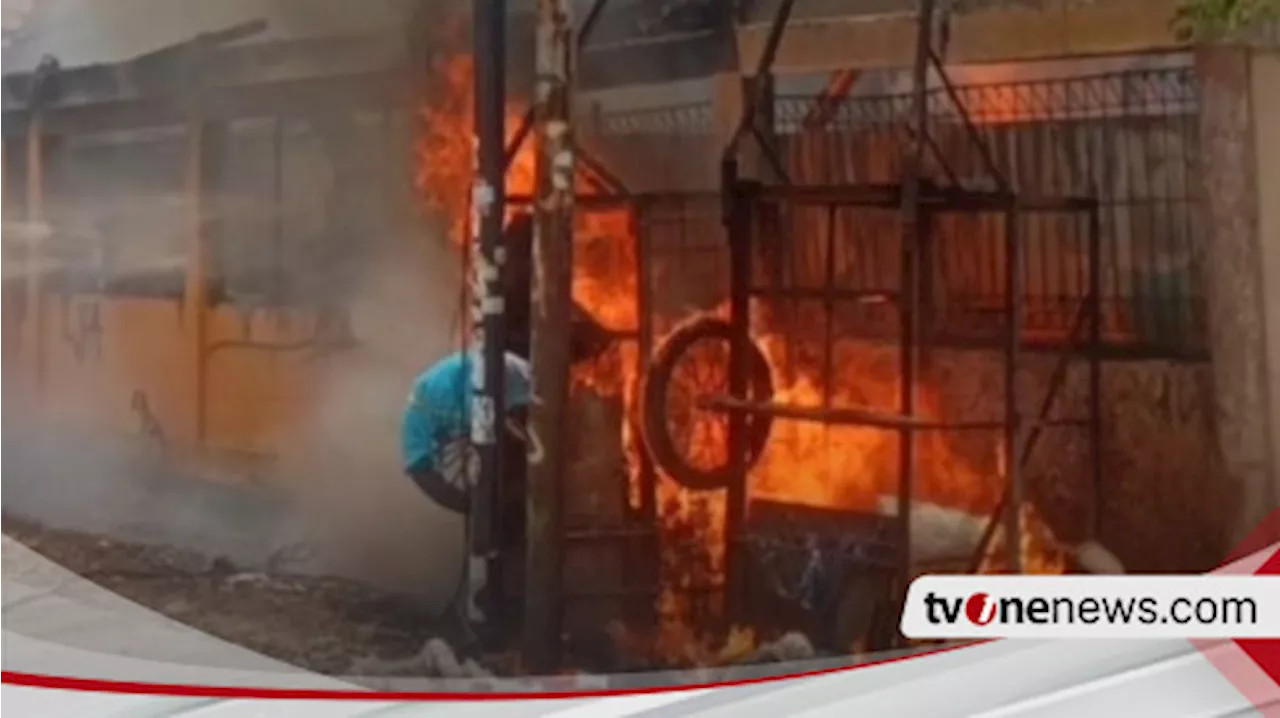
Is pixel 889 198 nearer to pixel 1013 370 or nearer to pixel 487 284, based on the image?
pixel 1013 370

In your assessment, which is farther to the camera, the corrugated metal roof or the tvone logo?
the tvone logo

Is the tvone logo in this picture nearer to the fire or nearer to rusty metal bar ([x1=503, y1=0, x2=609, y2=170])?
the fire

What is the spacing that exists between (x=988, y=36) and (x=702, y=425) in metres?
0.26

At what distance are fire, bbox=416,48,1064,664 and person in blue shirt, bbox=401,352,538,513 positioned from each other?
0.06 m

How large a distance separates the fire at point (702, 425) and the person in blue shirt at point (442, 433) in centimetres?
6

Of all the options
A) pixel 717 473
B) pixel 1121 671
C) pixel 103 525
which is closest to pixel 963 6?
pixel 717 473

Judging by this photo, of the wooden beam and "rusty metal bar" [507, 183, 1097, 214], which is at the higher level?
the wooden beam

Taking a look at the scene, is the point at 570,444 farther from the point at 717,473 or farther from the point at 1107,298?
the point at 1107,298

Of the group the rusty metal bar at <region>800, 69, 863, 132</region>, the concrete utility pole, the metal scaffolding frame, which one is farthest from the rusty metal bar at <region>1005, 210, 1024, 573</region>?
the concrete utility pole

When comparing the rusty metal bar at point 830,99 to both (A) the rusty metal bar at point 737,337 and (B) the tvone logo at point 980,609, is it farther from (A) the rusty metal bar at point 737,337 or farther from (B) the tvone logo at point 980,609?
(B) the tvone logo at point 980,609

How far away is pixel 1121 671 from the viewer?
80cm

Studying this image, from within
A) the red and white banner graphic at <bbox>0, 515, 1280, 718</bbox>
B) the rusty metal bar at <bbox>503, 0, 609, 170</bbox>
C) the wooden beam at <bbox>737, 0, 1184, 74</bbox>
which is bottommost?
the red and white banner graphic at <bbox>0, 515, 1280, 718</bbox>

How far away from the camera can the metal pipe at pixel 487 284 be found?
0.69 metres

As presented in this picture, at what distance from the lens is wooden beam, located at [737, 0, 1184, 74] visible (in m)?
0.74
